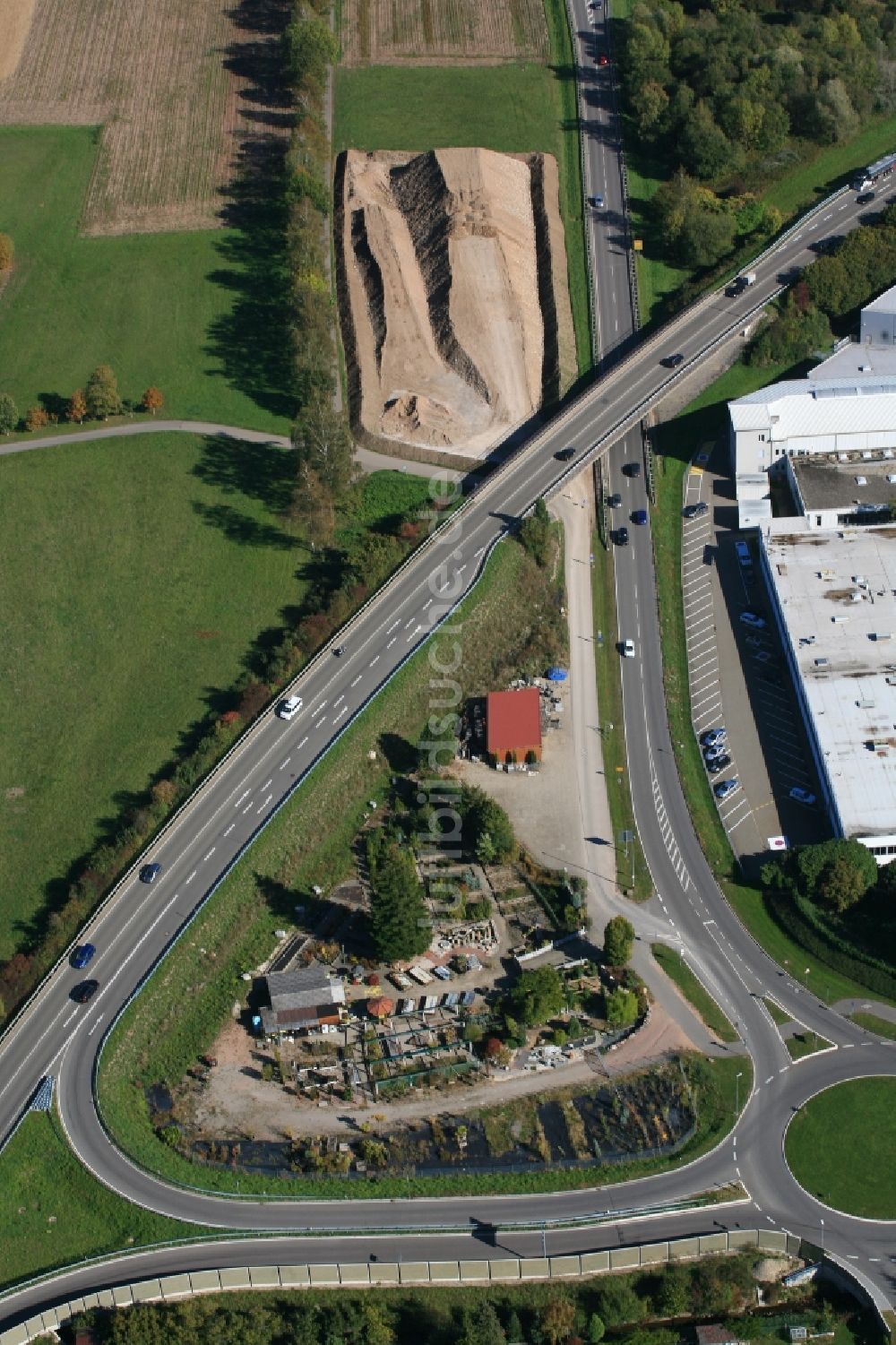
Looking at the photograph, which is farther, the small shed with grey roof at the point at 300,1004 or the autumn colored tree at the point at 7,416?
the autumn colored tree at the point at 7,416

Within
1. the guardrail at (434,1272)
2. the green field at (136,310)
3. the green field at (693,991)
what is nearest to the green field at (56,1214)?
the guardrail at (434,1272)

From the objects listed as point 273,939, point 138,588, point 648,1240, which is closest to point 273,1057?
point 273,939

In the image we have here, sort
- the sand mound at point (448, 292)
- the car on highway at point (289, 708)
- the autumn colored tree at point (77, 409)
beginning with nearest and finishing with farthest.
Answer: the car on highway at point (289, 708) < the autumn colored tree at point (77, 409) < the sand mound at point (448, 292)

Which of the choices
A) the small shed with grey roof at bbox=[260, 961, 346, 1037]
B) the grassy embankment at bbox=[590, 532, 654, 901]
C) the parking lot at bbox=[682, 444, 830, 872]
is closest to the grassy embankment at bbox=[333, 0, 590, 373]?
the parking lot at bbox=[682, 444, 830, 872]

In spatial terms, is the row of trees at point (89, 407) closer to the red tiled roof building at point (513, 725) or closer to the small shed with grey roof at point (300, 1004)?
Result: the red tiled roof building at point (513, 725)

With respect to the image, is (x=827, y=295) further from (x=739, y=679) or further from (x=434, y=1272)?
(x=434, y=1272)

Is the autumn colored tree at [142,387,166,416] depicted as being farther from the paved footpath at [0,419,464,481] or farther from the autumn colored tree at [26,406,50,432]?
the autumn colored tree at [26,406,50,432]

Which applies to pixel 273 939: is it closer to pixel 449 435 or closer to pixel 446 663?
pixel 446 663
